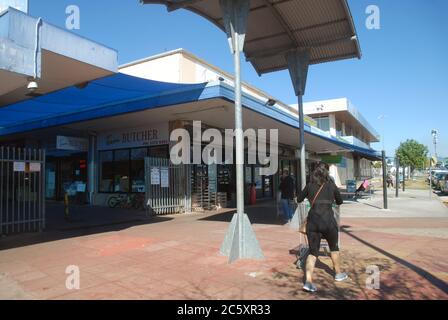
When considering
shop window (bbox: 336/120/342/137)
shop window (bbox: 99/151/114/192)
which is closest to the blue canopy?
shop window (bbox: 99/151/114/192)

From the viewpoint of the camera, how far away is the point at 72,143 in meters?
17.1

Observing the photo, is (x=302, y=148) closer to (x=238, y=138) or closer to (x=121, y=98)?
(x=238, y=138)

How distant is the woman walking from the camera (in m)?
5.07

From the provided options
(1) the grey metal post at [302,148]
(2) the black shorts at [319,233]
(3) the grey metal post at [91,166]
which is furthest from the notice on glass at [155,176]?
(2) the black shorts at [319,233]

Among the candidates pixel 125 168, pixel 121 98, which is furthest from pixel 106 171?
pixel 121 98

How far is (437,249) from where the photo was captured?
24.0 feet

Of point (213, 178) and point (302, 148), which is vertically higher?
point (302, 148)

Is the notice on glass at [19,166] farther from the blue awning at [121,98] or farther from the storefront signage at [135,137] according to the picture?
the storefront signage at [135,137]

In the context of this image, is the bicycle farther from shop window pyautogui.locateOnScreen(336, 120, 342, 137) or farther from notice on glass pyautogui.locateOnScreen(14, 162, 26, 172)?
shop window pyautogui.locateOnScreen(336, 120, 342, 137)

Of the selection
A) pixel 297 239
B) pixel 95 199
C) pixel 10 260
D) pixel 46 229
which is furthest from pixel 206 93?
pixel 95 199

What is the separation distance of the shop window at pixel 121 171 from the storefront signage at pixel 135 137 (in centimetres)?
36

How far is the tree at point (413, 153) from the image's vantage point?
235ft

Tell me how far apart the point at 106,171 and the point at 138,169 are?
2272 mm

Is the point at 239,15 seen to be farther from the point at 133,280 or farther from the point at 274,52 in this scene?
the point at 133,280
